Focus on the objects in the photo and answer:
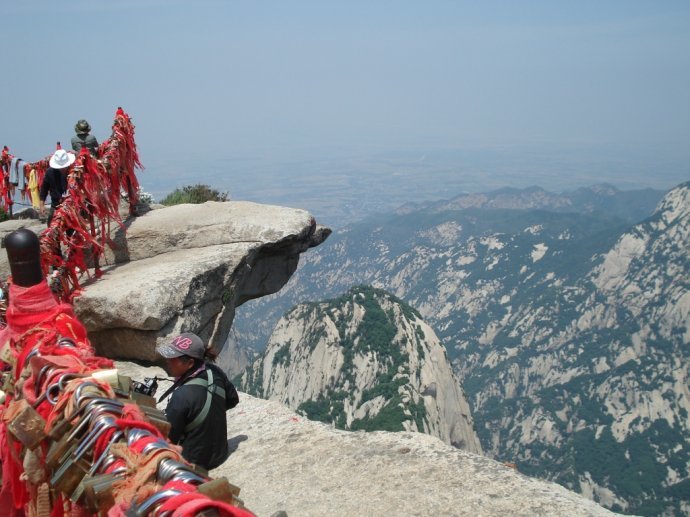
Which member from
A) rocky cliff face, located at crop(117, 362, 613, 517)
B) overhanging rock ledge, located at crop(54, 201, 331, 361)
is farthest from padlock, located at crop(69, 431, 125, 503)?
overhanging rock ledge, located at crop(54, 201, 331, 361)

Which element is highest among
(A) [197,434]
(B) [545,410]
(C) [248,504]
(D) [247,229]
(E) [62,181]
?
(E) [62,181]

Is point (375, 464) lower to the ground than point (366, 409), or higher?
higher

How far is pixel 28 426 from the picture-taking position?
3840mm

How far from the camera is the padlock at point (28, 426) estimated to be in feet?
12.6

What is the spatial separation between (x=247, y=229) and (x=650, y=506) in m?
120

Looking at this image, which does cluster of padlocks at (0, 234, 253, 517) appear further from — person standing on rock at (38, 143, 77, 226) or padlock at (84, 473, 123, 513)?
person standing on rock at (38, 143, 77, 226)

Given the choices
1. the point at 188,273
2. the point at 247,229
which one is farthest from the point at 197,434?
the point at 247,229

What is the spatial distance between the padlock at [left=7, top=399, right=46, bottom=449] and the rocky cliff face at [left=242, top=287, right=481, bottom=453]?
65.8 m

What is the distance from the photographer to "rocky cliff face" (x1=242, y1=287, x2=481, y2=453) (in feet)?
255

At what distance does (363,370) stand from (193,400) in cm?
8826

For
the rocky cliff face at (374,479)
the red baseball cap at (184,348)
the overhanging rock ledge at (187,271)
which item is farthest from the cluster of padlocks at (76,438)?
the overhanging rock ledge at (187,271)

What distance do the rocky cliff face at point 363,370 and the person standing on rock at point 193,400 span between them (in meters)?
61.7

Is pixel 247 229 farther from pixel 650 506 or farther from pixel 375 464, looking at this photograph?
pixel 650 506

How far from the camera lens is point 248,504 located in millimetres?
8516
